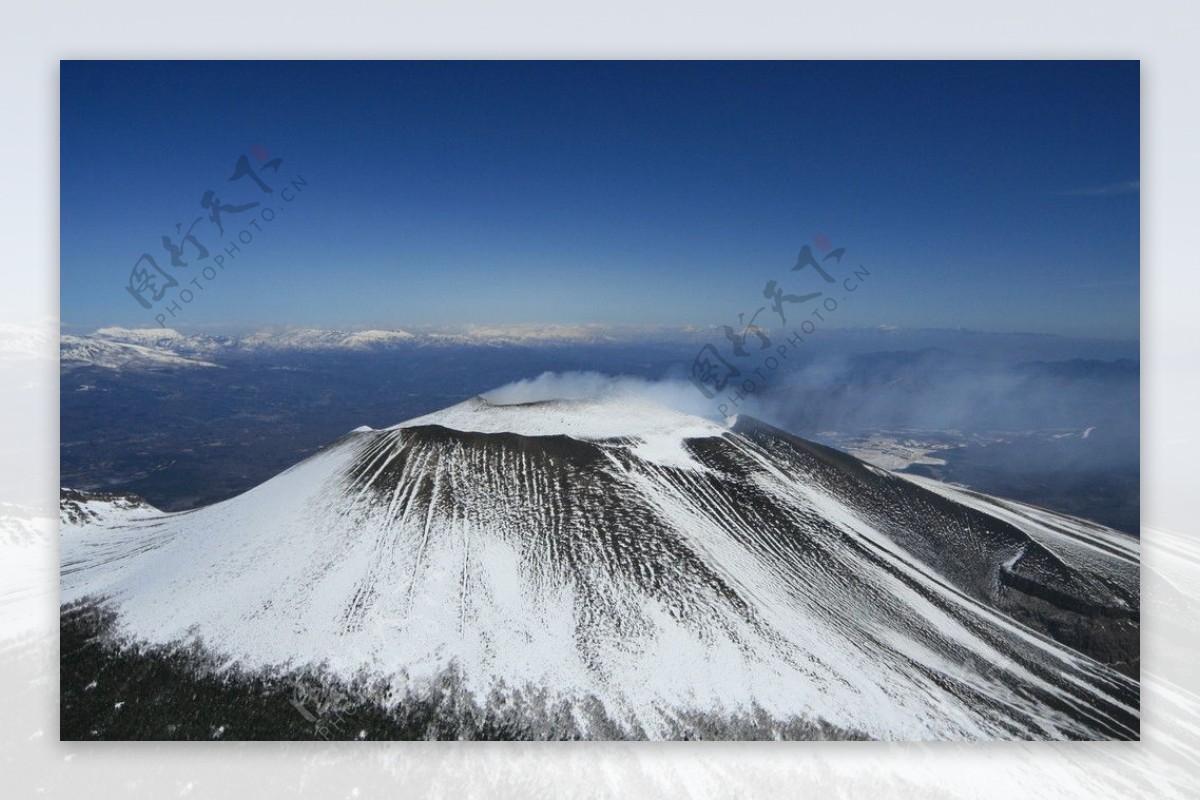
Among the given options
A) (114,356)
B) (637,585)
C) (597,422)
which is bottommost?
(637,585)

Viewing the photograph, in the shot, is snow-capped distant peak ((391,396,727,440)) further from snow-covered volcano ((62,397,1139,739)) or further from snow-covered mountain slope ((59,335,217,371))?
snow-covered mountain slope ((59,335,217,371))

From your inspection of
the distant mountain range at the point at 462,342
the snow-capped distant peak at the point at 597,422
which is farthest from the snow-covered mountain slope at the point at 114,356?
the snow-capped distant peak at the point at 597,422

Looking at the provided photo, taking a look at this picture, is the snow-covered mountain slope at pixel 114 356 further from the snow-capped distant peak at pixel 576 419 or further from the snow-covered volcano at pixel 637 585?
the snow-capped distant peak at pixel 576 419

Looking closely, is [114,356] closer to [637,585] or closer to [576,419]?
[576,419]

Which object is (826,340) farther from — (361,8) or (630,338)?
(361,8)

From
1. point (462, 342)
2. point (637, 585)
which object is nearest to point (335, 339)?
point (462, 342)
